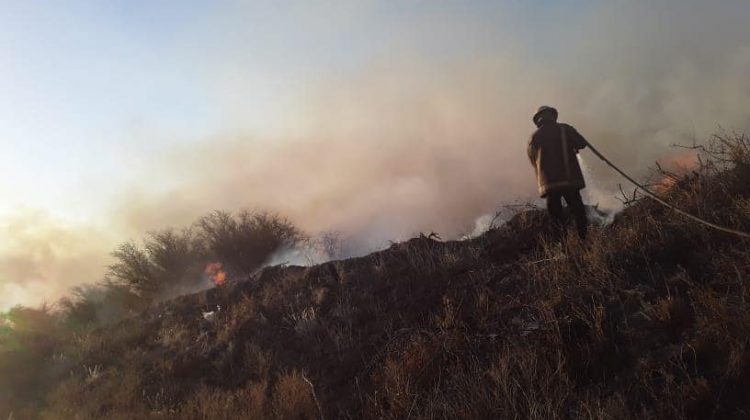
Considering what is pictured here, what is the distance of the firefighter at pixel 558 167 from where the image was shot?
738 centimetres

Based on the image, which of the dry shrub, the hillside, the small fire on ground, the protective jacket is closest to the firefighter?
the protective jacket

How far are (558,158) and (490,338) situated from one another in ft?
9.82

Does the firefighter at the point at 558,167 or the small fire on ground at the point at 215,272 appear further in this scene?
the small fire on ground at the point at 215,272

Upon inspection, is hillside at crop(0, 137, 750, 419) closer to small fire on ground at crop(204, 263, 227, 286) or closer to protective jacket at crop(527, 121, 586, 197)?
protective jacket at crop(527, 121, 586, 197)

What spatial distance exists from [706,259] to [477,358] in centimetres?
235

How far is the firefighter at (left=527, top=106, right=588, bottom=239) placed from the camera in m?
7.38

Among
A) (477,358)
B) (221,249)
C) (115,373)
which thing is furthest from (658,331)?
(221,249)

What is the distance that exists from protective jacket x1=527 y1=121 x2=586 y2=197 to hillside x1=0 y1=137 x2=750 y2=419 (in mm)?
787

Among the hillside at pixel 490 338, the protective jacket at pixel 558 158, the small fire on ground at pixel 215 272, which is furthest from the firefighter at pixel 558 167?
the small fire on ground at pixel 215 272

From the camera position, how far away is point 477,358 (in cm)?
539

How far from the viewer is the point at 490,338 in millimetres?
5684

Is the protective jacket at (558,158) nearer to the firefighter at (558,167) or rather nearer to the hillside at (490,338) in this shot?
the firefighter at (558,167)

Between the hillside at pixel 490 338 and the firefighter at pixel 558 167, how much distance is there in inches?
17.8

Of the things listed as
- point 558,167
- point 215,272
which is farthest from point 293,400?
point 215,272
